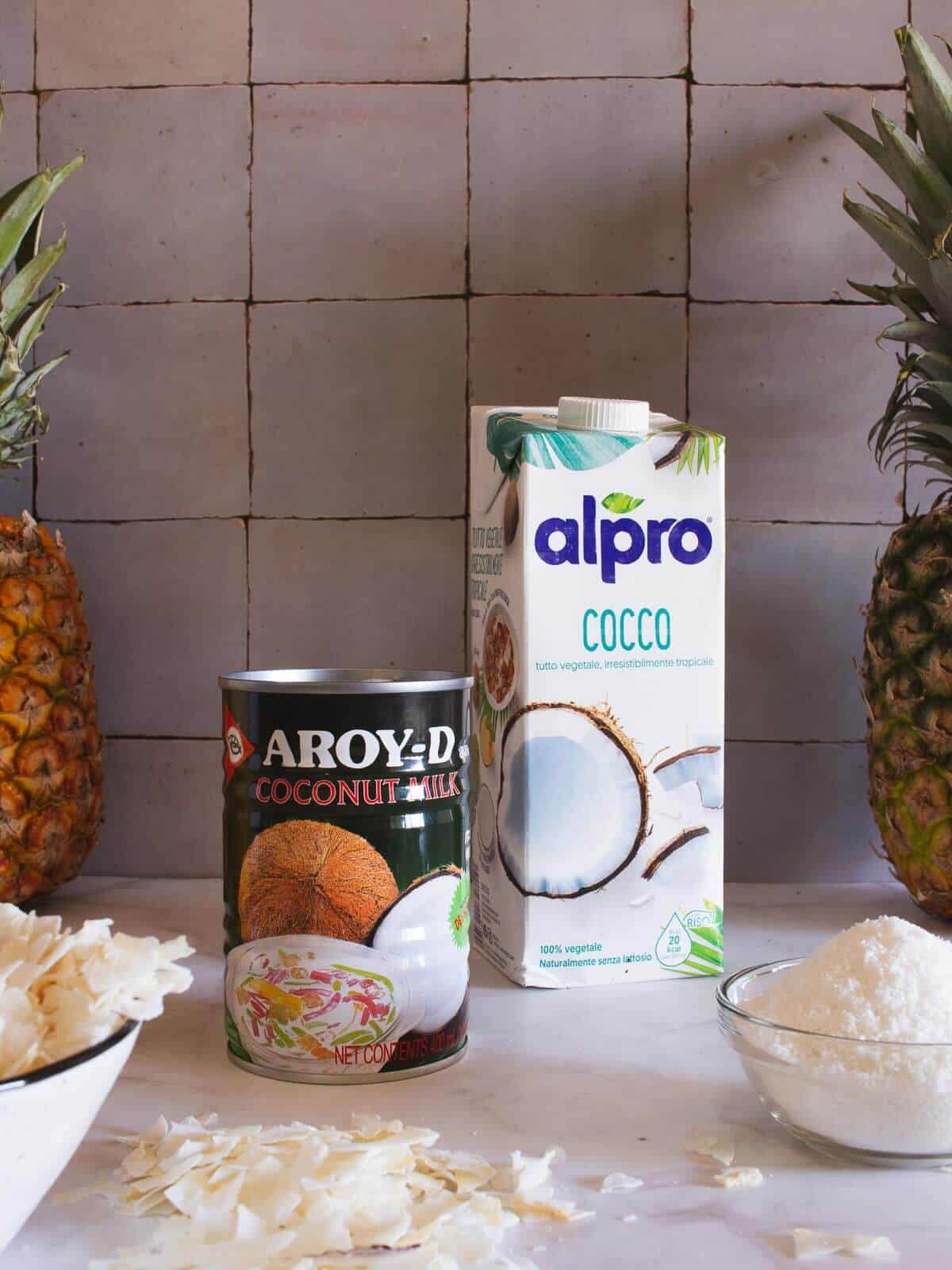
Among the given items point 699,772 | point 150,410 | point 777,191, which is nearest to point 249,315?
point 150,410

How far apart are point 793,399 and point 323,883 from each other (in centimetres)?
74

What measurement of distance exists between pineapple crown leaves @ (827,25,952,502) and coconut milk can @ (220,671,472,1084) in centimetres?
56

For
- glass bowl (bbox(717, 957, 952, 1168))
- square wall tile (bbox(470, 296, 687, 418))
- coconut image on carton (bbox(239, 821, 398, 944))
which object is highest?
square wall tile (bbox(470, 296, 687, 418))

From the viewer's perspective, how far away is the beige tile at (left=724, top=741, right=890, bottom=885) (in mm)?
1183

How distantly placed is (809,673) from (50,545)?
75 cm

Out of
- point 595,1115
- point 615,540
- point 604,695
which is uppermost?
point 615,540

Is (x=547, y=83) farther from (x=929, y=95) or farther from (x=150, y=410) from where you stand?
(x=150, y=410)

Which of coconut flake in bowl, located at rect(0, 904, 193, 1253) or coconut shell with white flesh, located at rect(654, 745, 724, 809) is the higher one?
coconut shell with white flesh, located at rect(654, 745, 724, 809)

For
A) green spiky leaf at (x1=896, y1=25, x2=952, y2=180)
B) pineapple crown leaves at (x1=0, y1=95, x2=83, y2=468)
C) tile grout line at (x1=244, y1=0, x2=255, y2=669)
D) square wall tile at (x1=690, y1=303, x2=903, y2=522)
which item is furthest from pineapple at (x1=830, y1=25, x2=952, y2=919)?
pineapple crown leaves at (x1=0, y1=95, x2=83, y2=468)

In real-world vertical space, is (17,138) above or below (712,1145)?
above

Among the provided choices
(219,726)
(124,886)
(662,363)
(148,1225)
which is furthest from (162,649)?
(148,1225)

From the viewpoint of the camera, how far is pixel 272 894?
69 centimetres

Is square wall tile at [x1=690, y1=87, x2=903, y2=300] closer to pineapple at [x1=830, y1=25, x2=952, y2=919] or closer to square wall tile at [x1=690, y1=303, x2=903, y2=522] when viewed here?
square wall tile at [x1=690, y1=303, x2=903, y2=522]

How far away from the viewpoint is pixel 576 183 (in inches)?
45.4
